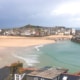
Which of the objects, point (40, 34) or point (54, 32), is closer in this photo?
point (40, 34)

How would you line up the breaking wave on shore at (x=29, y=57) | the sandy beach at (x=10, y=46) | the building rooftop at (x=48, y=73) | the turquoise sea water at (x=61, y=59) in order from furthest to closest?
1. the sandy beach at (x=10, y=46)
2. the breaking wave on shore at (x=29, y=57)
3. the turquoise sea water at (x=61, y=59)
4. the building rooftop at (x=48, y=73)

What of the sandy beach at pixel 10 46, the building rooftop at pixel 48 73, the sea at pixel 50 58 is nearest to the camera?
the building rooftop at pixel 48 73

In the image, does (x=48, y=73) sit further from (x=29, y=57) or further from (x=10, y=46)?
(x=10, y=46)

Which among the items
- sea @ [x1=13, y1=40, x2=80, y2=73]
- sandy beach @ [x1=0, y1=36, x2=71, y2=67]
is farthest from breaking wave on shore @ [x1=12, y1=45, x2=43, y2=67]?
sandy beach @ [x1=0, y1=36, x2=71, y2=67]

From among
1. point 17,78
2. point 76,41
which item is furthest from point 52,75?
point 76,41

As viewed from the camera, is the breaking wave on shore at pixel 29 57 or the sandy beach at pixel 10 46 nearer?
the breaking wave on shore at pixel 29 57

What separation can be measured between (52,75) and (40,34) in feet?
307

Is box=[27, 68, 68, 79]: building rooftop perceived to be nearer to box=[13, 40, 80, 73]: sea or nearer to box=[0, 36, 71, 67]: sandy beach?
box=[13, 40, 80, 73]: sea

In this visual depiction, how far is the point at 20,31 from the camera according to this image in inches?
4569

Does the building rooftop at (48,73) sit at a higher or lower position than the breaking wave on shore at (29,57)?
higher

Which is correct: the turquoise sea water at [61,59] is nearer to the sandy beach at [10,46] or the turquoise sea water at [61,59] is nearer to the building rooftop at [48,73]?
the sandy beach at [10,46]

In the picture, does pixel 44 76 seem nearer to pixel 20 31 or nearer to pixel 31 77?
pixel 31 77

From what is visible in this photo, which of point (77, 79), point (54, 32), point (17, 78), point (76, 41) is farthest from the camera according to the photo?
point (54, 32)

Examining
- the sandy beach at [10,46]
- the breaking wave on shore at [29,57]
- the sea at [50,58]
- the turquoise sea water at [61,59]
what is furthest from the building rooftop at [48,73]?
the breaking wave on shore at [29,57]
